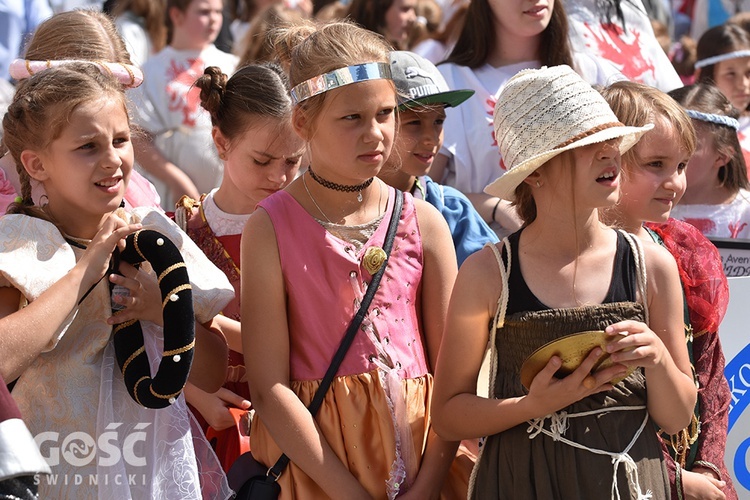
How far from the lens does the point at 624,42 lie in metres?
5.64

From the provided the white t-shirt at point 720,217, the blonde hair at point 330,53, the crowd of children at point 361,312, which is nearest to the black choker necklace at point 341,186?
the crowd of children at point 361,312

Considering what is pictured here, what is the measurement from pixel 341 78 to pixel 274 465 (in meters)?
1.19

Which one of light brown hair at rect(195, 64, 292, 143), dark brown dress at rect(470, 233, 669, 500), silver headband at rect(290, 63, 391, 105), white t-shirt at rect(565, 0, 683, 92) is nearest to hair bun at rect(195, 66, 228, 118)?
light brown hair at rect(195, 64, 292, 143)

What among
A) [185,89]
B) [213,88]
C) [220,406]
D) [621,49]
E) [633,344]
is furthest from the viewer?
[185,89]

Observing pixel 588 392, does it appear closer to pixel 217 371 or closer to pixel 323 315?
pixel 323 315

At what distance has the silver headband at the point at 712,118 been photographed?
4.64 m

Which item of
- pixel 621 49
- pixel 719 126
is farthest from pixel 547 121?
pixel 621 49

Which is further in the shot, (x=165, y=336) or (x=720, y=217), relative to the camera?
(x=720, y=217)

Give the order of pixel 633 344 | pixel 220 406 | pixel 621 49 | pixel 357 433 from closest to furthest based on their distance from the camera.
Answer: pixel 633 344 < pixel 357 433 < pixel 220 406 < pixel 621 49

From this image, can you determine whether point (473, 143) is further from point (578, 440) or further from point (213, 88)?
point (578, 440)

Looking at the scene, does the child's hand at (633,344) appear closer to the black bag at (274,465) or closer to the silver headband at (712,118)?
the black bag at (274,465)

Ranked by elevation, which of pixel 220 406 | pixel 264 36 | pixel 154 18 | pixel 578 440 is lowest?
pixel 220 406

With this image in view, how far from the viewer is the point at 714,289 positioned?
362cm

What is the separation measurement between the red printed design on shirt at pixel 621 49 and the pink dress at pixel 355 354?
102 inches
